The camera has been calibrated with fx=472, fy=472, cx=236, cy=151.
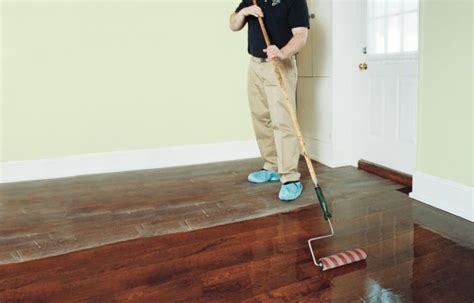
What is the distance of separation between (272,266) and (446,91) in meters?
1.36

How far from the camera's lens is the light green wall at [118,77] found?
3.37m

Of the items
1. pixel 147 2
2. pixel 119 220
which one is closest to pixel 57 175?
pixel 119 220

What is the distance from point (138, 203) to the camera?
2.85 m

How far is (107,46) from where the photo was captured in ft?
11.6

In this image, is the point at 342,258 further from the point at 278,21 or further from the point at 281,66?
the point at 278,21

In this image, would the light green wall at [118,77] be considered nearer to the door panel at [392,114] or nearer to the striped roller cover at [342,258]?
the door panel at [392,114]

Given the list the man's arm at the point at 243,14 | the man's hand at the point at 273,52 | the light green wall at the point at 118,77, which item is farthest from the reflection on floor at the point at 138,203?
the man's arm at the point at 243,14

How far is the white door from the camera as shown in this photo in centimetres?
299

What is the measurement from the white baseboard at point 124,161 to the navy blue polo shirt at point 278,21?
1.20 metres

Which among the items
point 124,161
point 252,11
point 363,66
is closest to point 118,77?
point 124,161

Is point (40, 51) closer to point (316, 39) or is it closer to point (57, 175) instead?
point (57, 175)

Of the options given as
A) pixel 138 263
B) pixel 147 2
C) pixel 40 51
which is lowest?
pixel 138 263

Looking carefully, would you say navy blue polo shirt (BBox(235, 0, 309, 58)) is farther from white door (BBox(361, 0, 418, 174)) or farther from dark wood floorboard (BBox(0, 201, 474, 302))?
dark wood floorboard (BBox(0, 201, 474, 302))

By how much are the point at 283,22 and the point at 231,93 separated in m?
1.24
